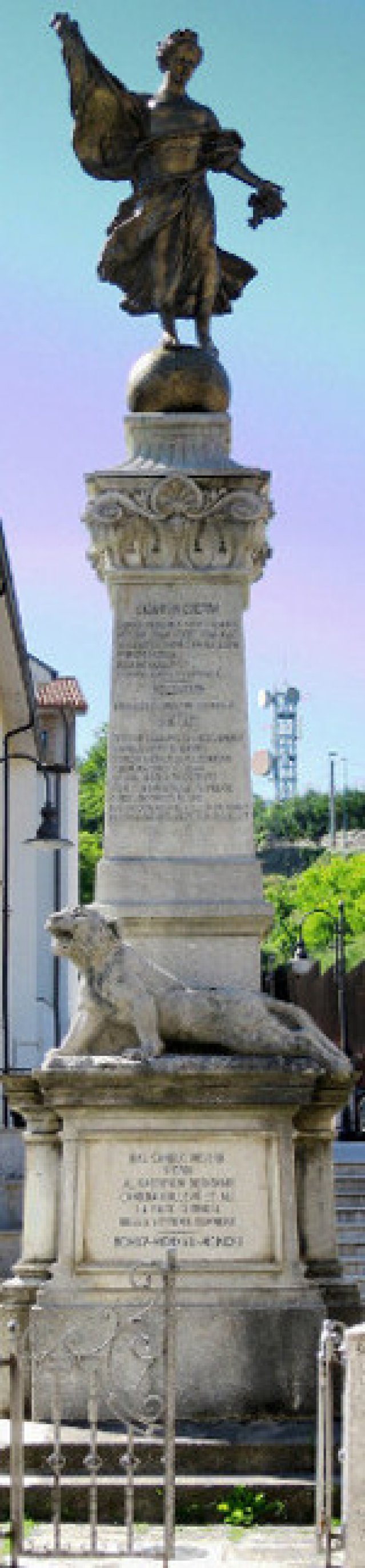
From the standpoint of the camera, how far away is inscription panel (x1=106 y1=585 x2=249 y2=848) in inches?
520

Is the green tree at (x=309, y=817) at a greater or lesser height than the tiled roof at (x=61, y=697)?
greater

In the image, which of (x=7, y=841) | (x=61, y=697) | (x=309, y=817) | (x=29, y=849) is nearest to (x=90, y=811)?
(x=61, y=697)

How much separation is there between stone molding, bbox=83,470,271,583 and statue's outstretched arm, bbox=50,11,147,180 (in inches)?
87.4

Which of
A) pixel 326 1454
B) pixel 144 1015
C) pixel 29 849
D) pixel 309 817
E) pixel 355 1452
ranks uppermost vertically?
pixel 309 817

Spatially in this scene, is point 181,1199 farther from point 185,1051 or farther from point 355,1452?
point 355,1452

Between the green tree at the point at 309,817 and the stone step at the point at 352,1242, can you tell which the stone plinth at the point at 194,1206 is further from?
the green tree at the point at 309,817

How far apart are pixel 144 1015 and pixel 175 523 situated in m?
2.97

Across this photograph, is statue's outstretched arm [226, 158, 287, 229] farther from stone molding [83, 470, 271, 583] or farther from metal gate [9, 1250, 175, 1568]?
metal gate [9, 1250, 175, 1568]

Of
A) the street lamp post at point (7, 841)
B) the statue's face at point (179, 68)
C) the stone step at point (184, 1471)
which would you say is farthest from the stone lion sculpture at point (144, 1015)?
the street lamp post at point (7, 841)

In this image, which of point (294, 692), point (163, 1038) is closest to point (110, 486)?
point (163, 1038)

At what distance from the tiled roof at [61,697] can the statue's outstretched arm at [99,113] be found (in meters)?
27.9

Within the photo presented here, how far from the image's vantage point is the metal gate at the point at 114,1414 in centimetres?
882

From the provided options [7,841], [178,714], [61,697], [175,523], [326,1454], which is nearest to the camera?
[326,1454]

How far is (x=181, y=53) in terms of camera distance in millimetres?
14359
